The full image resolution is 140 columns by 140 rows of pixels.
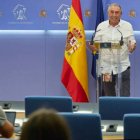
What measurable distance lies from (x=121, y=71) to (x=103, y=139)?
387 centimetres

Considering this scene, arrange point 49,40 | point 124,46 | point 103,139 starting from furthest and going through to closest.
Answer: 1. point 49,40
2. point 124,46
3. point 103,139

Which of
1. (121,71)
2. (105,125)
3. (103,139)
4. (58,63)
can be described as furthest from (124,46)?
(103,139)

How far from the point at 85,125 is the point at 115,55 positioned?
11.6ft

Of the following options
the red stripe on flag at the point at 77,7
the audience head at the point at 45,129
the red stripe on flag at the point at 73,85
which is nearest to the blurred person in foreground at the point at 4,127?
the audience head at the point at 45,129

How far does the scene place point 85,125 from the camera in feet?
10.8

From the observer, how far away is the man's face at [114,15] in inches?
283

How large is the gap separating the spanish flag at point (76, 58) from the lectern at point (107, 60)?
1057 mm

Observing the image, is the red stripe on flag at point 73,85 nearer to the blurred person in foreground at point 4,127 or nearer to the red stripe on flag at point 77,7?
the red stripe on flag at point 77,7

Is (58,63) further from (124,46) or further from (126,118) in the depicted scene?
(126,118)

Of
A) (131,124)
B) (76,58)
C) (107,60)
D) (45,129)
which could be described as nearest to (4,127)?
(131,124)

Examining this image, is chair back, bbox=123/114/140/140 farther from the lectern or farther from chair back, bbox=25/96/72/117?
the lectern

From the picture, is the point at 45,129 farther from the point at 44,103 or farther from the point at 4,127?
the point at 44,103

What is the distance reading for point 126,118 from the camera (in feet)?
10.7

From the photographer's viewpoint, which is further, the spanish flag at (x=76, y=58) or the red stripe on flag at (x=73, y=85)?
the red stripe on flag at (x=73, y=85)
